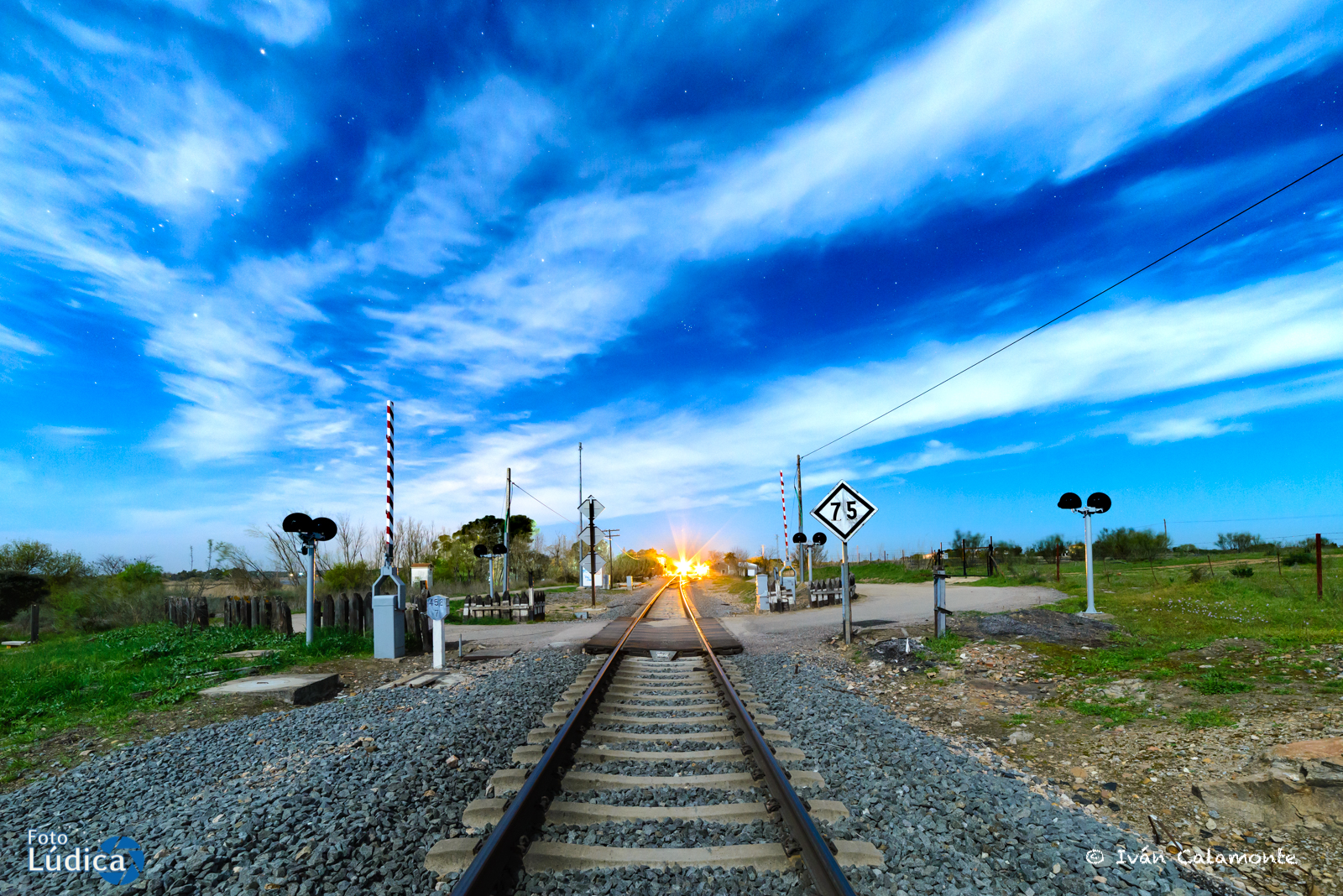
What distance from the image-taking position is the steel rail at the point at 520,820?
3031mm

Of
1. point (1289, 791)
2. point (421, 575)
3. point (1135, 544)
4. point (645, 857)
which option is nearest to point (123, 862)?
point (645, 857)

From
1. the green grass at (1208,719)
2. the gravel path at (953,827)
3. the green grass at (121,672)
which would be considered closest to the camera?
the gravel path at (953,827)

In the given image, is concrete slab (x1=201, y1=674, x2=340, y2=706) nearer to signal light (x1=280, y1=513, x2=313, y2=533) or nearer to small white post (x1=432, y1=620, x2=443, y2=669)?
small white post (x1=432, y1=620, x2=443, y2=669)

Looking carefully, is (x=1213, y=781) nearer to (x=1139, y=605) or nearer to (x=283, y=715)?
(x=283, y=715)

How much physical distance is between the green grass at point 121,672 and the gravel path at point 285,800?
1553 millimetres

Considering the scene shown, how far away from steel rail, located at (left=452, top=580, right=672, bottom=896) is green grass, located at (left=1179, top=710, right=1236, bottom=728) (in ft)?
18.3

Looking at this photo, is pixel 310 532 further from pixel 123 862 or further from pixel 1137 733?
pixel 1137 733

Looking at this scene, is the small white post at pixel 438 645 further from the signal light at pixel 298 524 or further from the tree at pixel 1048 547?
the tree at pixel 1048 547

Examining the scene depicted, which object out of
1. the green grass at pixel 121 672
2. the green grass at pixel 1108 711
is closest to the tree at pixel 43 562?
the green grass at pixel 121 672

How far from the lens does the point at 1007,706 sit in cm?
707

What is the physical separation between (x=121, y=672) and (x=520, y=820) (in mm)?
9535

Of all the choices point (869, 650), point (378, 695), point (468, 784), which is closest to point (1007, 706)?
point (869, 650)

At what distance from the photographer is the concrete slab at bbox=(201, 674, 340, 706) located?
7.95m

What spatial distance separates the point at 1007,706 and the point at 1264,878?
376 cm
